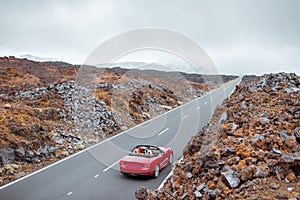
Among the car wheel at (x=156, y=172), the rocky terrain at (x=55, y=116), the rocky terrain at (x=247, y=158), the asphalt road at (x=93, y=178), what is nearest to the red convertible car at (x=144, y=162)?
the car wheel at (x=156, y=172)

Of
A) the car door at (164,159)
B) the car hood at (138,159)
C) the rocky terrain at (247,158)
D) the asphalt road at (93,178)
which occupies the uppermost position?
the rocky terrain at (247,158)

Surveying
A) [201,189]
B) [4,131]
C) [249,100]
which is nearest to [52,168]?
[4,131]

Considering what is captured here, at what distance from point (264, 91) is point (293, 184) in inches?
270

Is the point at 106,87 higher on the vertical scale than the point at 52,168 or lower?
higher

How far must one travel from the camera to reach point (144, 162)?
11.1 meters

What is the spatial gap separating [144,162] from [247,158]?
5.00 metres

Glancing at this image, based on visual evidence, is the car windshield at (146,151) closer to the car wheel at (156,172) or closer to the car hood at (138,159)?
the car hood at (138,159)

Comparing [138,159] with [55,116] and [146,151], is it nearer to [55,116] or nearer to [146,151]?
[146,151]

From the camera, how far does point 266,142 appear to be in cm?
738

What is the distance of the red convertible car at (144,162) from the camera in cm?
1104

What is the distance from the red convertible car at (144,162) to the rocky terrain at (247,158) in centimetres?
185

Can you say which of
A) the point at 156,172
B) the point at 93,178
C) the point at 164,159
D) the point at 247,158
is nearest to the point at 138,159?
the point at 156,172

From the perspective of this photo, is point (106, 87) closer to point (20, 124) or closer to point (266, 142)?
point (20, 124)

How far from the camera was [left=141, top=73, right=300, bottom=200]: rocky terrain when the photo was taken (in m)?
6.04
